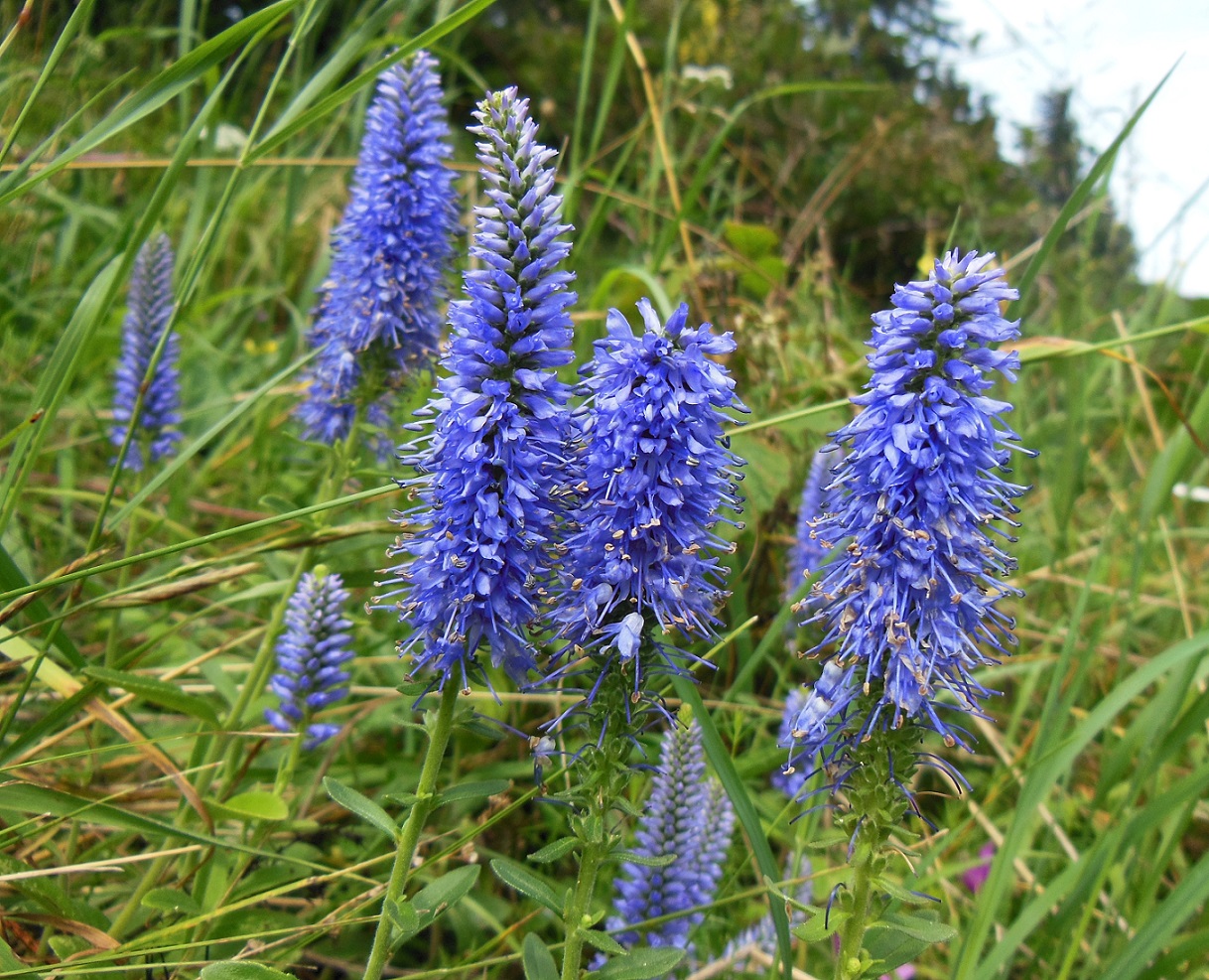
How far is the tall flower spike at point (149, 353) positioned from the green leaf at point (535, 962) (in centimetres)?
275

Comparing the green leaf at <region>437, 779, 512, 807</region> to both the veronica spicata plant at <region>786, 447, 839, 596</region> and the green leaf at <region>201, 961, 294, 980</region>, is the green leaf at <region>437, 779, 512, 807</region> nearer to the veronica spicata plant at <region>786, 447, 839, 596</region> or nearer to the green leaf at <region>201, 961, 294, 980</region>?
the green leaf at <region>201, 961, 294, 980</region>

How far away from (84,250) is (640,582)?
606cm

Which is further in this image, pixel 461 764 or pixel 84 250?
pixel 84 250

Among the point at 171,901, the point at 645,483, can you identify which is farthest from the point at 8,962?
the point at 645,483

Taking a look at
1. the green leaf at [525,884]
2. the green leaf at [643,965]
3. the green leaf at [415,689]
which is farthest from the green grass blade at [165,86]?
the green leaf at [643,965]

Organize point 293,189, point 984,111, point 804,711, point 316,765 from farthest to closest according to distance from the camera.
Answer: point 984,111
point 293,189
point 316,765
point 804,711

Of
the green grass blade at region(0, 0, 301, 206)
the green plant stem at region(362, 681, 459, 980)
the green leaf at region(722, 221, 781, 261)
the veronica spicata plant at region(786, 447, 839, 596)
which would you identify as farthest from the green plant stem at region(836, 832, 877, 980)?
the green leaf at region(722, 221, 781, 261)

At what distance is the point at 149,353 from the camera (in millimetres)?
4168

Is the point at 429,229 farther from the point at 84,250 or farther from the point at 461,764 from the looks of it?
the point at 84,250

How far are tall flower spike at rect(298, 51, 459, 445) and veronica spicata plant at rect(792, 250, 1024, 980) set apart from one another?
6.35ft

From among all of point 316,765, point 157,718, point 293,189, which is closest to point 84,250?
point 293,189

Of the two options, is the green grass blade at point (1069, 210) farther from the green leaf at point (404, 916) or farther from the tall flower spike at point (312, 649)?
the tall flower spike at point (312, 649)

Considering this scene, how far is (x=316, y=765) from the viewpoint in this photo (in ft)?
11.4

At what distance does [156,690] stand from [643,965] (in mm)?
1410
